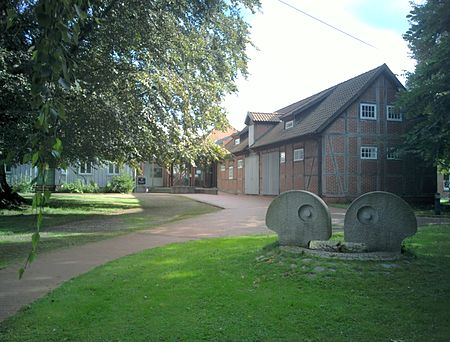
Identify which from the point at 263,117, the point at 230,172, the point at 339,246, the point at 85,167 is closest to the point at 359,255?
the point at 339,246

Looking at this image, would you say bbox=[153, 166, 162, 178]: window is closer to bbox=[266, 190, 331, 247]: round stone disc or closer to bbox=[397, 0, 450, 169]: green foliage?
bbox=[397, 0, 450, 169]: green foliage

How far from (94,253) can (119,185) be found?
94.9ft

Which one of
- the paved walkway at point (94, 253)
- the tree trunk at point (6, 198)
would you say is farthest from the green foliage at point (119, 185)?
the paved walkway at point (94, 253)

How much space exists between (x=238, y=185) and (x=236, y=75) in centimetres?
2068

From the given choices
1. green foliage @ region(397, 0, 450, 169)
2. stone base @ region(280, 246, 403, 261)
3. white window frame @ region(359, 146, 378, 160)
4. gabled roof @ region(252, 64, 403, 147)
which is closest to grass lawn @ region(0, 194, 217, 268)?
stone base @ region(280, 246, 403, 261)

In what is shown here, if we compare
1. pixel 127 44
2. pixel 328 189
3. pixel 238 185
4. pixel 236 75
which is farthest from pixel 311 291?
pixel 238 185

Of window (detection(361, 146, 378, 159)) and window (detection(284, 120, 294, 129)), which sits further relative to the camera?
window (detection(284, 120, 294, 129))

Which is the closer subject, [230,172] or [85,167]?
[85,167]

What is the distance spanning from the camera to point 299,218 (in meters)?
8.27

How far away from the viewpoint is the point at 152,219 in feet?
56.0

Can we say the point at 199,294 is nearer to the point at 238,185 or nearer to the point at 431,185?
the point at 431,185

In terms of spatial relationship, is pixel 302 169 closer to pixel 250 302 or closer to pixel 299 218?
pixel 299 218

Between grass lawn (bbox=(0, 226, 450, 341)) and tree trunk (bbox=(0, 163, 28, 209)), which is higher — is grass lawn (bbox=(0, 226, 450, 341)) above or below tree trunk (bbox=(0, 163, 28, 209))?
below

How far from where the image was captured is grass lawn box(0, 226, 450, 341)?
4.61m
